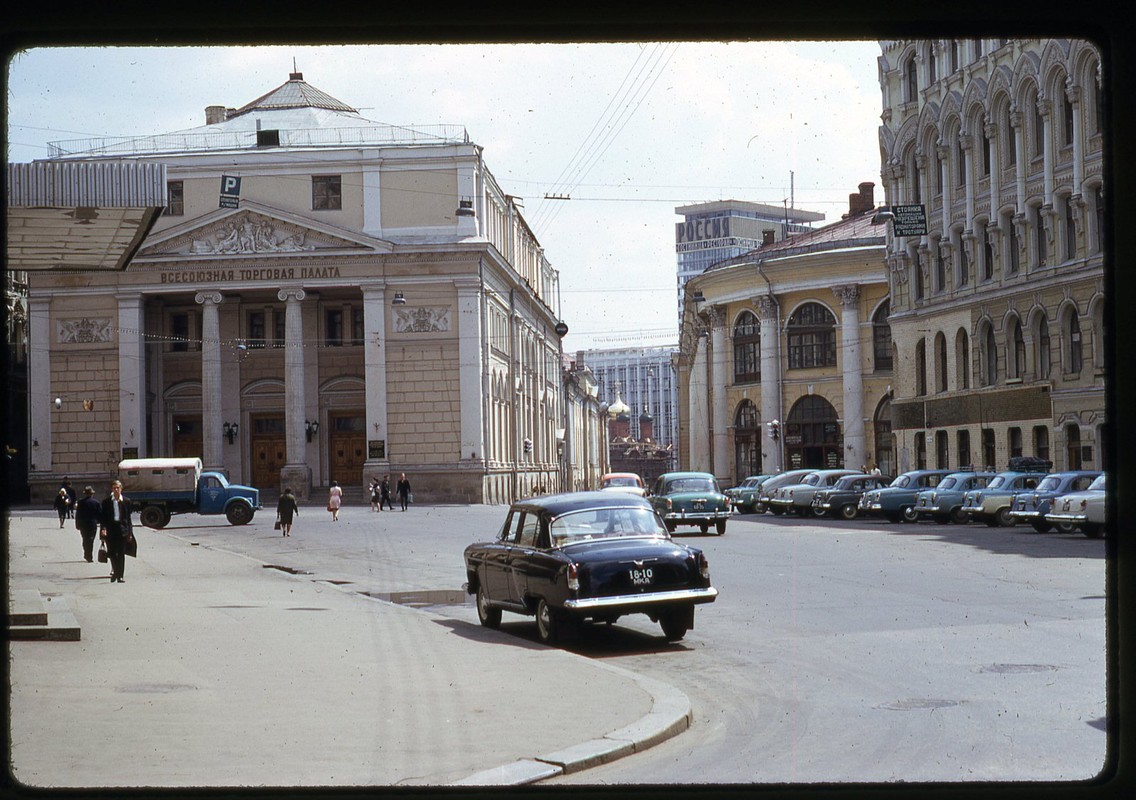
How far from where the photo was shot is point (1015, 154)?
152 feet

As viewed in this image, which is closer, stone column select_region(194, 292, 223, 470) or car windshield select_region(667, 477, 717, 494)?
car windshield select_region(667, 477, 717, 494)

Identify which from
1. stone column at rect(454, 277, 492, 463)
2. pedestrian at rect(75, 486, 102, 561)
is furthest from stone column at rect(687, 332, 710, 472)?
pedestrian at rect(75, 486, 102, 561)

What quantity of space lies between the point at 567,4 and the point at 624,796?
8.55ft

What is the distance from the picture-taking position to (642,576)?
14.9 meters

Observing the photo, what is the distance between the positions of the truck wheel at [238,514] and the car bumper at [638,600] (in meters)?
35.1

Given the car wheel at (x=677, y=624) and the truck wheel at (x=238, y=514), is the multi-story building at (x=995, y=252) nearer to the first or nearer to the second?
the truck wheel at (x=238, y=514)

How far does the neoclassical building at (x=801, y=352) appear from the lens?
78750 millimetres

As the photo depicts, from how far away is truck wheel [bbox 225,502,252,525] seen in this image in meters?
48.0

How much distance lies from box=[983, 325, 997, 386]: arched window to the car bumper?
36424 mm

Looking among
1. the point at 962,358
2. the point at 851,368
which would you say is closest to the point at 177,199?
the point at 851,368

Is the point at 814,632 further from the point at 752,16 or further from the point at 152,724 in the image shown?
the point at 752,16

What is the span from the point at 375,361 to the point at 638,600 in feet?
191

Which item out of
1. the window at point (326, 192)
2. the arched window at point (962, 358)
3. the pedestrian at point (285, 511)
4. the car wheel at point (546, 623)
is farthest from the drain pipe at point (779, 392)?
the car wheel at point (546, 623)

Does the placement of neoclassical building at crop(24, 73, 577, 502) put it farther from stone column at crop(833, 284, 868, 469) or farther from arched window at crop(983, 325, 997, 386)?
arched window at crop(983, 325, 997, 386)
